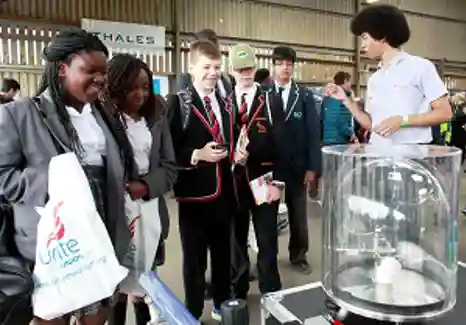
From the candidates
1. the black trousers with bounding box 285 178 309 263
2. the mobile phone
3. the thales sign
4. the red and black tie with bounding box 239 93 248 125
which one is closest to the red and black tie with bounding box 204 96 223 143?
the mobile phone

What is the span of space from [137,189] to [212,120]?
49 centimetres

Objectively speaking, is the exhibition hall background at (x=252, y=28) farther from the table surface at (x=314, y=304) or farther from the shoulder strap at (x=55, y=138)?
the table surface at (x=314, y=304)

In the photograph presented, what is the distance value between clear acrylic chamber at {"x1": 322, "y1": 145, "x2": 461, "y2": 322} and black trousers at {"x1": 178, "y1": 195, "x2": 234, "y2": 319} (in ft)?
1.98

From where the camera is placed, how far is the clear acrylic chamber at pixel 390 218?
1165mm

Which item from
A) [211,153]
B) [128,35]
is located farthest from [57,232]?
[128,35]

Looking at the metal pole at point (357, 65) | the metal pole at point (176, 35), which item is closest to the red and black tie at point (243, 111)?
the metal pole at point (176, 35)

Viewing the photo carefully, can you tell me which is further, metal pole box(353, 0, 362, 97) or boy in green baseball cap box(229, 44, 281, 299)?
metal pole box(353, 0, 362, 97)

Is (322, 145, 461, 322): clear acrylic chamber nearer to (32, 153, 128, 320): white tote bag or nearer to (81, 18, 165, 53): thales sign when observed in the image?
(32, 153, 128, 320): white tote bag

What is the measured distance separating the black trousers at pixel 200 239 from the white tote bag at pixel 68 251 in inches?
27.3

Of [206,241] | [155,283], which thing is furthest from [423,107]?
[155,283]

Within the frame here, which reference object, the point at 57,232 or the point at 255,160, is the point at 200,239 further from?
the point at 57,232

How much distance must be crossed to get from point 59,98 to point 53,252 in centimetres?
43

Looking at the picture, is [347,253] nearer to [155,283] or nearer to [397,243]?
[397,243]

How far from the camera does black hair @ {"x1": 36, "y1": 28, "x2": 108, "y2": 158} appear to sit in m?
1.23
